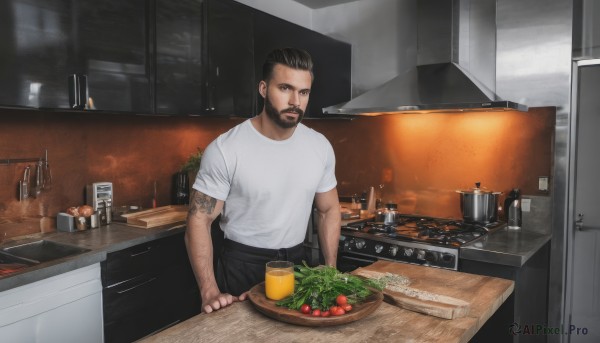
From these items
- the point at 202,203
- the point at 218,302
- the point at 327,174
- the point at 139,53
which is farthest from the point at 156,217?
the point at 218,302

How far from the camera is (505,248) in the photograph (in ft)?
8.87

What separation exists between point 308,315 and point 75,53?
69.7 inches

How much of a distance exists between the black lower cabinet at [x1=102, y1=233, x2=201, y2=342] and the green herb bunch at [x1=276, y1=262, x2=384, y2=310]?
4.14ft

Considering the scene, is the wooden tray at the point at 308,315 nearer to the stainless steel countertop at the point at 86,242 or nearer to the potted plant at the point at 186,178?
the stainless steel countertop at the point at 86,242

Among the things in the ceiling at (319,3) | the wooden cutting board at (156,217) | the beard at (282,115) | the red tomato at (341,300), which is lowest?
the red tomato at (341,300)

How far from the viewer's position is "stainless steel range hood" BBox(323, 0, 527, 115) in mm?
3107

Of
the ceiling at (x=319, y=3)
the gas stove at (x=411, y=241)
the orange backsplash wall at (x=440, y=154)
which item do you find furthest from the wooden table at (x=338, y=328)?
the ceiling at (x=319, y=3)

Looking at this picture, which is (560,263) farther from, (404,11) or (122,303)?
(122,303)

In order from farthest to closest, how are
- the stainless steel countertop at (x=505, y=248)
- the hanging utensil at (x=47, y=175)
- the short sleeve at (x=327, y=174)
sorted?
the hanging utensil at (x=47, y=175) < the stainless steel countertop at (x=505, y=248) < the short sleeve at (x=327, y=174)

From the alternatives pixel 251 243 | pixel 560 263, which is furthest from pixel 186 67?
pixel 560 263

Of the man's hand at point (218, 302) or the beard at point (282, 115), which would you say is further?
the beard at point (282, 115)

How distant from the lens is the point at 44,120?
281 cm

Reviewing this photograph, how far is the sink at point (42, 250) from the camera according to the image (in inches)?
97.3

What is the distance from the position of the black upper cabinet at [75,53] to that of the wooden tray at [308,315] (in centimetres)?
145
